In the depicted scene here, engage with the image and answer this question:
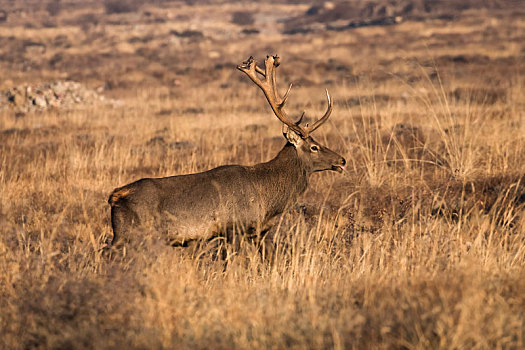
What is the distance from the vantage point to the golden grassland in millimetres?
4453

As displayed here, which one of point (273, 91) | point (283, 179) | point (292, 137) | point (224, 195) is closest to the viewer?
point (224, 195)

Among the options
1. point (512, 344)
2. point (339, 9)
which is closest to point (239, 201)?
point (512, 344)

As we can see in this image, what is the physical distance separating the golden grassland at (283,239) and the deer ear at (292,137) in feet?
3.05

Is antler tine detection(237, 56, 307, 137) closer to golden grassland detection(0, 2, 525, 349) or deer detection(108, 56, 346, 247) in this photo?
deer detection(108, 56, 346, 247)

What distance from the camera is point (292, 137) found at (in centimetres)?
803

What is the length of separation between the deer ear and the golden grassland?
93 cm

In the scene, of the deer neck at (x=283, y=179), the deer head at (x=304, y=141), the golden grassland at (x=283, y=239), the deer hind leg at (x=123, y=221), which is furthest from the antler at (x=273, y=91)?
the deer hind leg at (x=123, y=221)

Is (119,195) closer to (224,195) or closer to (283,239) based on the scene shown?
(224,195)

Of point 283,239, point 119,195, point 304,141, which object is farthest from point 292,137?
point 119,195

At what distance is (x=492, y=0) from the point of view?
290 ft

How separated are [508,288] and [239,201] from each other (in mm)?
3162

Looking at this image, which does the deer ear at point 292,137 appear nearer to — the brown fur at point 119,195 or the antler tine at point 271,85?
the antler tine at point 271,85

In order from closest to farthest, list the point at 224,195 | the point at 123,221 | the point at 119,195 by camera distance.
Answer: the point at 123,221, the point at 119,195, the point at 224,195

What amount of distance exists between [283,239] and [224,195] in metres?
1.55
